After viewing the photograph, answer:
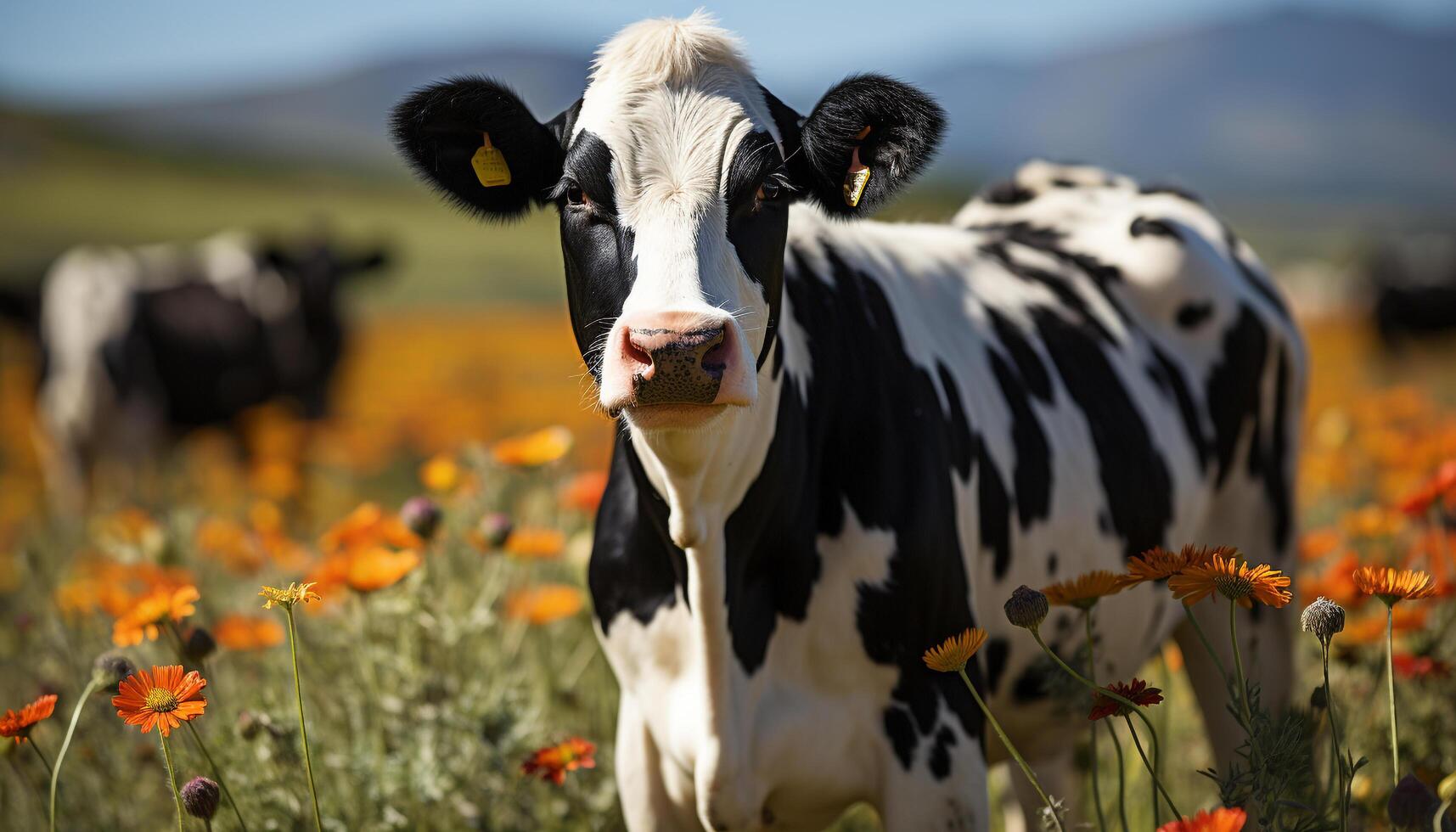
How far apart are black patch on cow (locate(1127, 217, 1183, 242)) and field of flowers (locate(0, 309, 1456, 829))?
109cm

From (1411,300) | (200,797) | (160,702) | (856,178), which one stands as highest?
(856,178)

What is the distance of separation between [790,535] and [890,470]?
27cm

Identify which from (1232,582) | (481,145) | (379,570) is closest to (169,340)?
(379,570)

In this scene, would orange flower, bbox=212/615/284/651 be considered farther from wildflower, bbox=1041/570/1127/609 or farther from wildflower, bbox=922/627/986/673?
wildflower, bbox=1041/570/1127/609

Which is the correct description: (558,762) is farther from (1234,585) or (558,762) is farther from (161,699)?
(1234,585)

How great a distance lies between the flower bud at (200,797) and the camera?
92.2 inches

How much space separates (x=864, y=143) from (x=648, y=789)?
63.2 inches

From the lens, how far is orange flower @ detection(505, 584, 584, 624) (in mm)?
3750

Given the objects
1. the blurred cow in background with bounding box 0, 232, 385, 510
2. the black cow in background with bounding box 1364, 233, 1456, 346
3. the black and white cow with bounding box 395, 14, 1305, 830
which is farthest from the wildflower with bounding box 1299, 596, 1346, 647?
the black cow in background with bounding box 1364, 233, 1456, 346

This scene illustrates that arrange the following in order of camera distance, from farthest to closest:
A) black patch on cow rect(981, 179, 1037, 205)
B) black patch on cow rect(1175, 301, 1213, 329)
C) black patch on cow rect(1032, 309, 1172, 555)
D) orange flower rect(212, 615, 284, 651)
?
black patch on cow rect(981, 179, 1037, 205), black patch on cow rect(1175, 301, 1213, 329), black patch on cow rect(1032, 309, 1172, 555), orange flower rect(212, 615, 284, 651)

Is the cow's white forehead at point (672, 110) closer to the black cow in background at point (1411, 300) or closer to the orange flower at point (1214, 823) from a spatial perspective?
the orange flower at point (1214, 823)

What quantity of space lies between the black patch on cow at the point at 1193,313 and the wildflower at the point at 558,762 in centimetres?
245

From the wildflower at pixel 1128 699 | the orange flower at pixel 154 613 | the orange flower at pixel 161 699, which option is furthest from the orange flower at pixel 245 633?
the wildflower at pixel 1128 699

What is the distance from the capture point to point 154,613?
271 centimetres
